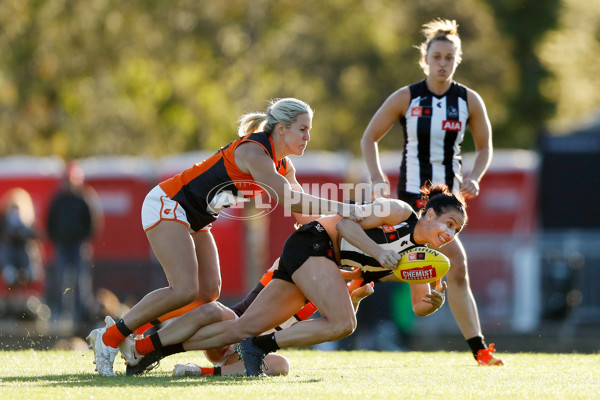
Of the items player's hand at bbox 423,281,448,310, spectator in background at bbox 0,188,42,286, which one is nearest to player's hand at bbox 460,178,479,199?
player's hand at bbox 423,281,448,310

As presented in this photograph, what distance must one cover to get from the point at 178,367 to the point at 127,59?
1651cm

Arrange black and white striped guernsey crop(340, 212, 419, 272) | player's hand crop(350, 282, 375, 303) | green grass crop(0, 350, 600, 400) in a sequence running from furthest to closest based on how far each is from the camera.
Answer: player's hand crop(350, 282, 375, 303), black and white striped guernsey crop(340, 212, 419, 272), green grass crop(0, 350, 600, 400)

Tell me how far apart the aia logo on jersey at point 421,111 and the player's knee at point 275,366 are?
2254 mm

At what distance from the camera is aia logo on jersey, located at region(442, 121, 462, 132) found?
771 cm

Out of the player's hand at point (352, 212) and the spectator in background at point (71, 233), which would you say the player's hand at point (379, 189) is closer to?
the player's hand at point (352, 212)

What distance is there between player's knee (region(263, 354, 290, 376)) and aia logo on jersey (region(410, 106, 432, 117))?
2254 millimetres

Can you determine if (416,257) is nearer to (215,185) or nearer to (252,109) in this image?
(215,185)

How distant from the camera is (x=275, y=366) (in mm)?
6531

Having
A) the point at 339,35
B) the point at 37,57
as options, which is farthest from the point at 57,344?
the point at 339,35


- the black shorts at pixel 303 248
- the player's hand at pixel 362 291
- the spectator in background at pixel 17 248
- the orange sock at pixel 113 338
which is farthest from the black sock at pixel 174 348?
the spectator in background at pixel 17 248

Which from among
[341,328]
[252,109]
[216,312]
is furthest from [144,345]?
[252,109]

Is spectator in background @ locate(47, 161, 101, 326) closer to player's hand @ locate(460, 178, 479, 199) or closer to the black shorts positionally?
player's hand @ locate(460, 178, 479, 199)

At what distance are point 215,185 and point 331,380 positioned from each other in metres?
1.40

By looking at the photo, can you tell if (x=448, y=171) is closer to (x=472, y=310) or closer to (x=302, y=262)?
(x=472, y=310)
